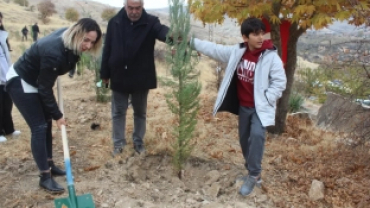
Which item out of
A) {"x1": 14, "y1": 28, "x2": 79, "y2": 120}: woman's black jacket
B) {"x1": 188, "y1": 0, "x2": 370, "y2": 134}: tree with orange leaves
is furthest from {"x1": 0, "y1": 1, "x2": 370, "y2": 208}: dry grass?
{"x1": 188, "y1": 0, "x2": 370, "y2": 134}: tree with orange leaves

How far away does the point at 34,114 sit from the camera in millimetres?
3617

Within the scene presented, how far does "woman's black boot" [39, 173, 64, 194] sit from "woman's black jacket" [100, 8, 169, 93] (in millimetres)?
1108

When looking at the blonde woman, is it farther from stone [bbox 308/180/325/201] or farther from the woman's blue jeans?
stone [bbox 308/180/325/201]

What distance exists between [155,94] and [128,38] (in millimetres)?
4431

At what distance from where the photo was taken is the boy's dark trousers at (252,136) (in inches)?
145

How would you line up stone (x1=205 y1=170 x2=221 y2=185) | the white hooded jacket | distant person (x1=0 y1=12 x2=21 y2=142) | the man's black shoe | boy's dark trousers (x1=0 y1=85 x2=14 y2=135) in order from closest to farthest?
the white hooded jacket, stone (x1=205 y1=170 x2=221 y2=185), the man's black shoe, distant person (x1=0 y1=12 x2=21 y2=142), boy's dark trousers (x1=0 y1=85 x2=14 y2=135)

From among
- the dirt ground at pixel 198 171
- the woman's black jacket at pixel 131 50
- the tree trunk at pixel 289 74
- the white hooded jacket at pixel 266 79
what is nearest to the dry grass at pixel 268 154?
the dirt ground at pixel 198 171

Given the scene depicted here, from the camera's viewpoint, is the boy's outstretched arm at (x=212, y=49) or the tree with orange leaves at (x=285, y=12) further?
the tree with orange leaves at (x=285, y=12)

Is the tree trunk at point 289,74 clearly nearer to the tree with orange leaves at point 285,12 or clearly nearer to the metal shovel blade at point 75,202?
the tree with orange leaves at point 285,12

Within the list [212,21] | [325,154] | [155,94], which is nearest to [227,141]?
[325,154]

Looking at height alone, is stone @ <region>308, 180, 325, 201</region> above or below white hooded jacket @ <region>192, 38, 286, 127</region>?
below

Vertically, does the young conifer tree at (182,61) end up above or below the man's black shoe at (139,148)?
above

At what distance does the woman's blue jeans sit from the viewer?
358 centimetres

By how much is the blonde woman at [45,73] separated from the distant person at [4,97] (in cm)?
166
